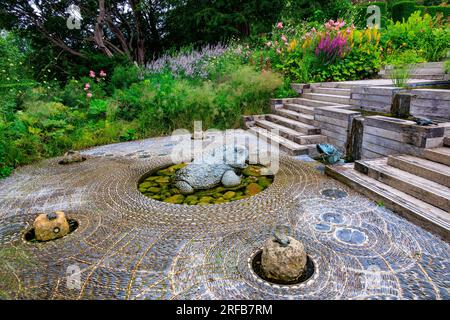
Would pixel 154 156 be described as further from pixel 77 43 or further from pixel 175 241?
pixel 77 43

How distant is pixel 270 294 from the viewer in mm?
1993

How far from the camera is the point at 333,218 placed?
296 centimetres

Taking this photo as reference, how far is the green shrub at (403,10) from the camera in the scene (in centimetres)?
1406

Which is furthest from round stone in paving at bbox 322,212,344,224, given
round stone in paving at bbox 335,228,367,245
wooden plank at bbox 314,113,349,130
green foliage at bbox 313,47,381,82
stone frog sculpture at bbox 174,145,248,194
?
green foliage at bbox 313,47,381,82

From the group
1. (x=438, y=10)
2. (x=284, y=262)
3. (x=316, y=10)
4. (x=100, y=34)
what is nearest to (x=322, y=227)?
(x=284, y=262)

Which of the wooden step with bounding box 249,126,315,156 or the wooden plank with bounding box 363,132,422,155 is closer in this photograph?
the wooden plank with bounding box 363,132,422,155

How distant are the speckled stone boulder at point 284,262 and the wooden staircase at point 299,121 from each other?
3119 millimetres

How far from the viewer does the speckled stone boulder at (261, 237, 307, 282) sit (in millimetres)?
2127

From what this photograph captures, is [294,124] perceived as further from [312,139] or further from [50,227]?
[50,227]

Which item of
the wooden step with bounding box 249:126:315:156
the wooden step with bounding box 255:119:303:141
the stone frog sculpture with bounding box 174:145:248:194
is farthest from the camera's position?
the wooden step with bounding box 255:119:303:141

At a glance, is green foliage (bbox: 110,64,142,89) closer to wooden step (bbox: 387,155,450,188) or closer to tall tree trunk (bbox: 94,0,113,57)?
tall tree trunk (bbox: 94,0,113,57)

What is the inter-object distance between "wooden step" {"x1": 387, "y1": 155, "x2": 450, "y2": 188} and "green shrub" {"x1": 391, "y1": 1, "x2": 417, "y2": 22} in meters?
14.6

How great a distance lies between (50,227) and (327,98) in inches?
231
